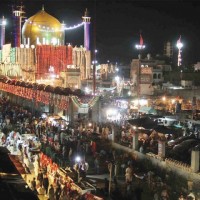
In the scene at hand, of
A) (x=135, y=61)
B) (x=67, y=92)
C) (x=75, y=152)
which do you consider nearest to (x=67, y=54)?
(x=135, y=61)

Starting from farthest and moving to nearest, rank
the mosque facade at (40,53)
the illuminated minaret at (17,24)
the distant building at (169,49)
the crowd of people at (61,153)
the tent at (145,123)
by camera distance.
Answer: the distant building at (169,49) → the illuminated minaret at (17,24) → the mosque facade at (40,53) → the tent at (145,123) → the crowd of people at (61,153)

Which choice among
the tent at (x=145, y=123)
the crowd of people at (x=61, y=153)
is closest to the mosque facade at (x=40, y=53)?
the crowd of people at (x=61, y=153)

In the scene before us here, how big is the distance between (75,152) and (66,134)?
2919 mm

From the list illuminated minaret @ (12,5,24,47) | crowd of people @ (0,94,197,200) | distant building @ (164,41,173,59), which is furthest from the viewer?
distant building @ (164,41,173,59)

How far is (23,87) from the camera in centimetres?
3067

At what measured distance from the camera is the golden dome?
47250 mm

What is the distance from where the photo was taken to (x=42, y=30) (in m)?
47.2

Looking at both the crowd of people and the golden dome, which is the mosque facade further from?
the crowd of people

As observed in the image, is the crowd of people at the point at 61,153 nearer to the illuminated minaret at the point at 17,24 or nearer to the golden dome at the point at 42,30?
the illuminated minaret at the point at 17,24

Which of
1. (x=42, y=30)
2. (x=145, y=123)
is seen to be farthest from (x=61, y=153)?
(x=42, y=30)

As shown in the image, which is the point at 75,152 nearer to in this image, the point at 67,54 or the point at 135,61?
the point at 135,61

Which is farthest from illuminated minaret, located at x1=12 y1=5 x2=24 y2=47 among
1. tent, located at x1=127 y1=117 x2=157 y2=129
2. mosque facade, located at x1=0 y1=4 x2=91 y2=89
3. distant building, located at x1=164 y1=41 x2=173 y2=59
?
tent, located at x1=127 y1=117 x2=157 y2=129

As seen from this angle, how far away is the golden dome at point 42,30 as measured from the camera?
47.2m

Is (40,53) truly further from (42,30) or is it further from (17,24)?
(17,24)
